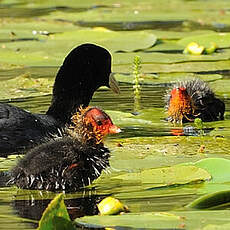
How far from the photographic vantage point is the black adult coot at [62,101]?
6695 mm

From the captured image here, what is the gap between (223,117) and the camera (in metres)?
7.79

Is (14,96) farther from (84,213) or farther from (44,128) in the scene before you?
(84,213)

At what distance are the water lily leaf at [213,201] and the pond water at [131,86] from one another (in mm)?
93

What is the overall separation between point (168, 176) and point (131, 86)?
4136 millimetres

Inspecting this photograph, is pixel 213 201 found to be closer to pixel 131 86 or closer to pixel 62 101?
pixel 62 101

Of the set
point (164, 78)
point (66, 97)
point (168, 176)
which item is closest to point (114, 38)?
point (164, 78)

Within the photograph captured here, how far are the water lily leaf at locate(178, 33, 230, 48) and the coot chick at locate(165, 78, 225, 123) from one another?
3450 mm

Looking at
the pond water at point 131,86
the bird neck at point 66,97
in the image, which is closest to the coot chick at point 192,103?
the pond water at point 131,86

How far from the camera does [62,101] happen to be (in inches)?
294

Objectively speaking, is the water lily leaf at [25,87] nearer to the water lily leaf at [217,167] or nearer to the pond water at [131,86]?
the pond water at [131,86]

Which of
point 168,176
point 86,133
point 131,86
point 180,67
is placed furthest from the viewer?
point 180,67

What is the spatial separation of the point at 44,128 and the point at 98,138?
129 centimetres

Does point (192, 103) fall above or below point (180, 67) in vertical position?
below

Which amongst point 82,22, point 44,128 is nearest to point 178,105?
Result: point 44,128
